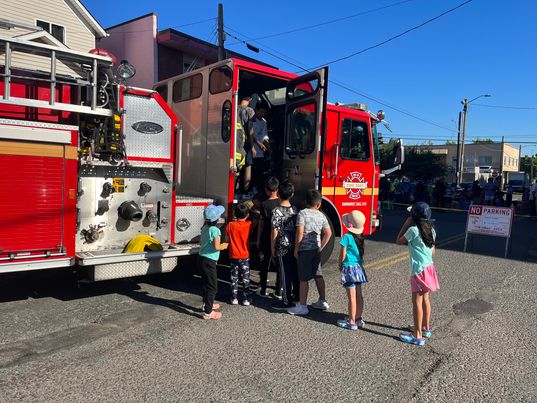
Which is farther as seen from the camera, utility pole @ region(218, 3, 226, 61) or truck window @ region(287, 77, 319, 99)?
utility pole @ region(218, 3, 226, 61)

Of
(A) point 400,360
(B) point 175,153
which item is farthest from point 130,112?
(A) point 400,360

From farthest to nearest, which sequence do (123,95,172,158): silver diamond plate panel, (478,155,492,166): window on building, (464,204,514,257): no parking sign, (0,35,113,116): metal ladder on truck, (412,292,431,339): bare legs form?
1. (478,155,492,166): window on building
2. (464,204,514,257): no parking sign
3. (123,95,172,158): silver diamond plate panel
4. (412,292,431,339): bare legs
5. (0,35,113,116): metal ladder on truck

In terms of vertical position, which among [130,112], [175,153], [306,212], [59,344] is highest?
[130,112]

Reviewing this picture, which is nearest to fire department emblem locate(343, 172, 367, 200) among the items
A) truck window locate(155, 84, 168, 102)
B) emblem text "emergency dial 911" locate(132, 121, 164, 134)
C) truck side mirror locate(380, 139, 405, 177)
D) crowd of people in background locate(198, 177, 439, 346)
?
truck side mirror locate(380, 139, 405, 177)

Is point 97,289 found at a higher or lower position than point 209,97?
lower

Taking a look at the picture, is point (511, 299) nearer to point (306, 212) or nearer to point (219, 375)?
point (306, 212)

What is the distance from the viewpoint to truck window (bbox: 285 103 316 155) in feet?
21.1

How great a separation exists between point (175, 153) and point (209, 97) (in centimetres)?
148

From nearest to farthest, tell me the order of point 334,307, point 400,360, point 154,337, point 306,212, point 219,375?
point 219,375, point 400,360, point 154,337, point 306,212, point 334,307

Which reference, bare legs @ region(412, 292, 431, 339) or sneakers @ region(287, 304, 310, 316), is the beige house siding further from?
bare legs @ region(412, 292, 431, 339)

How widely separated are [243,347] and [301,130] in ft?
12.0

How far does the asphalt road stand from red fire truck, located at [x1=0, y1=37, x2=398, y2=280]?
71cm

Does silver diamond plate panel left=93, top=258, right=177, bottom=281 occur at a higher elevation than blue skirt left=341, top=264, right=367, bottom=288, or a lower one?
lower

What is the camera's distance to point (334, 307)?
210 inches
